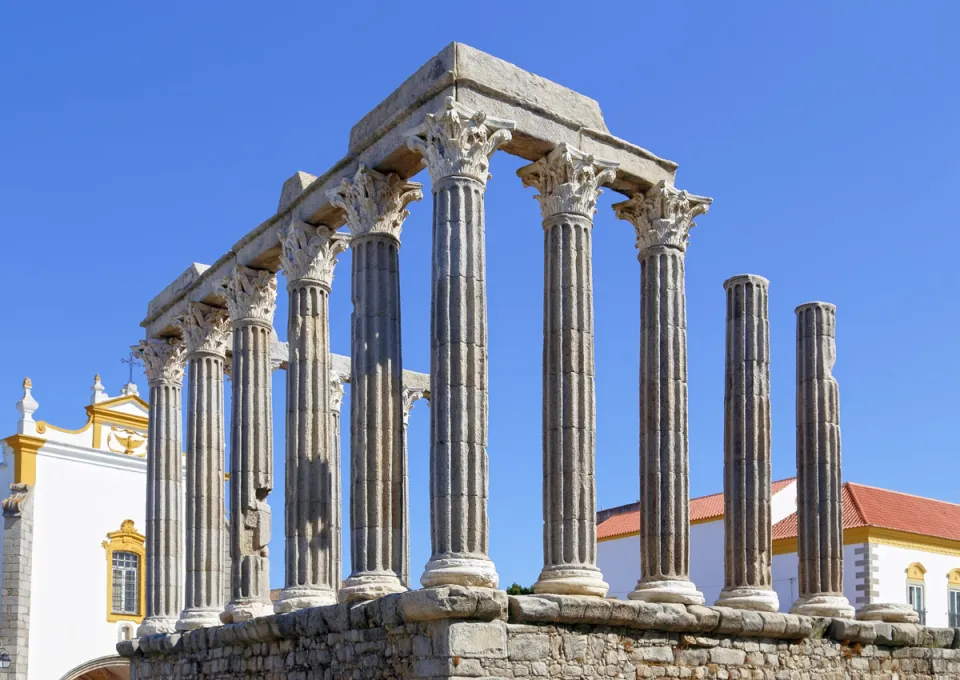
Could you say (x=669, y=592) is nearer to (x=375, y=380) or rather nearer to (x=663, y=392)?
(x=663, y=392)

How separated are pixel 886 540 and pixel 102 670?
20366 millimetres

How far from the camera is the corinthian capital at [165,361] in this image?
25.1m

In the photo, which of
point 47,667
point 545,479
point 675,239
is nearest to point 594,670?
point 545,479

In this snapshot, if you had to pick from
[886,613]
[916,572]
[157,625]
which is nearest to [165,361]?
[157,625]

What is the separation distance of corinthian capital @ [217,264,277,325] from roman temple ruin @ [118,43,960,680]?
0.03 metres

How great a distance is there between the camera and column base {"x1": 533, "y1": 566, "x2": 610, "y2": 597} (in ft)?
54.2

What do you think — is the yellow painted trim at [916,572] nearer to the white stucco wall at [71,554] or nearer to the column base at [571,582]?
the white stucco wall at [71,554]

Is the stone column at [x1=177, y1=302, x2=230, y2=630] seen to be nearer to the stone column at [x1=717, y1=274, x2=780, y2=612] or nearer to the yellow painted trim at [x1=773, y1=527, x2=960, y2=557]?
the stone column at [x1=717, y1=274, x2=780, y2=612]

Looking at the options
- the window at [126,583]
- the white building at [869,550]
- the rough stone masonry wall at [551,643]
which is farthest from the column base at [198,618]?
the white building at [869,550]

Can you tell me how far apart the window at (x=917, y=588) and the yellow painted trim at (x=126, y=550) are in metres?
20.3

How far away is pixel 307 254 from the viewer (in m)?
20.5

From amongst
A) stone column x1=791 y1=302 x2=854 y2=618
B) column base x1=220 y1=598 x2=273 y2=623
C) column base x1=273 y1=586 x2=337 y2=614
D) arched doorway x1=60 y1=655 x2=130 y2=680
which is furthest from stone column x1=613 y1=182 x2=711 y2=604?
arched doorway x1=60 y1=655 x2=130 y2=680

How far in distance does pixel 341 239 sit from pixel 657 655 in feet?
25.5

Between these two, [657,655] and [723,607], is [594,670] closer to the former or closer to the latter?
[657,655]
